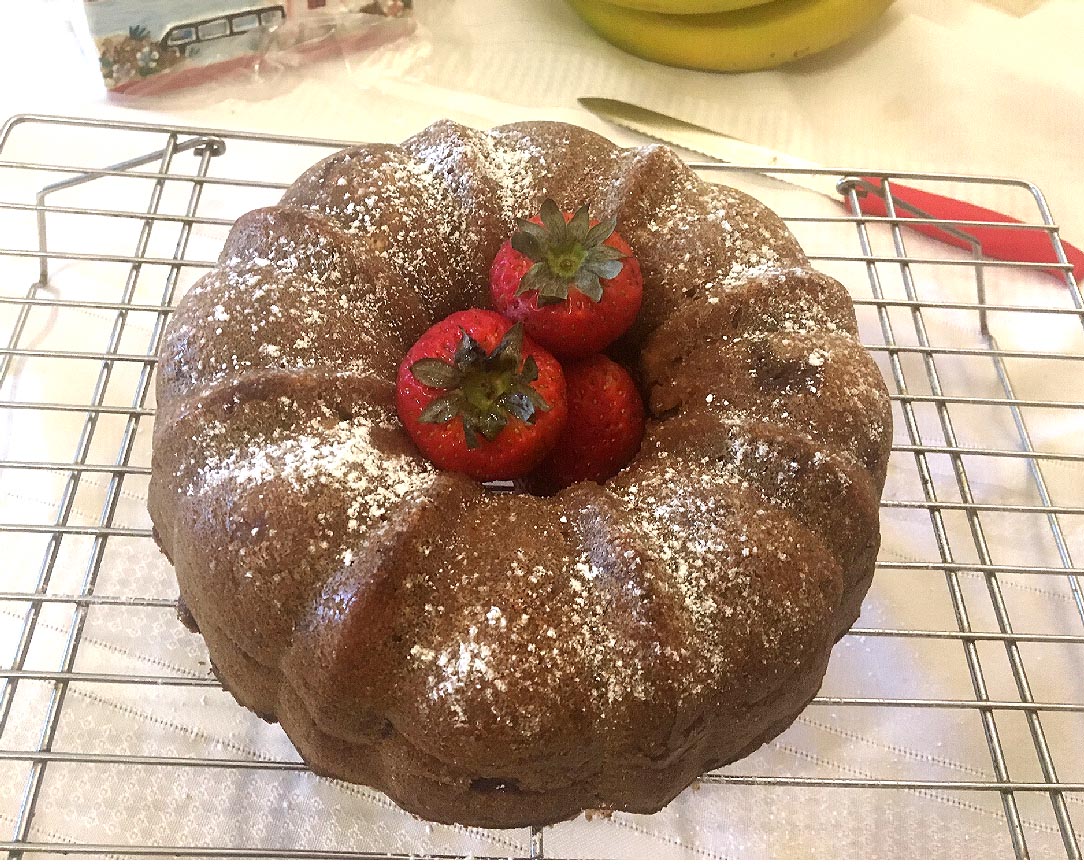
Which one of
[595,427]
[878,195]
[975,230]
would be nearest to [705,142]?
[878,195]

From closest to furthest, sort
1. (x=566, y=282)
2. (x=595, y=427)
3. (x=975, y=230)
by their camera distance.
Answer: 1. (x=566, y=282)
2. (x=595, y=427)
3. (x=975, y=230)

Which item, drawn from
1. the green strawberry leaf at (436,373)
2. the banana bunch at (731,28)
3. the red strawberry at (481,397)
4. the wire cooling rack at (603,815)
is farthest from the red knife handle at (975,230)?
the green strawberry leaf at (436,373)

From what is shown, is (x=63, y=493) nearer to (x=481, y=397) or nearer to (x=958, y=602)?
(x=481, y=397)

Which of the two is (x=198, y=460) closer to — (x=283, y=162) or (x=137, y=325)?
(x=137, y=325)

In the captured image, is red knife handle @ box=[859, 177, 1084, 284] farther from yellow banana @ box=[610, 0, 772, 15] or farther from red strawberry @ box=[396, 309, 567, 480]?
red strawberry @ box=[396, 309, 567, 480]

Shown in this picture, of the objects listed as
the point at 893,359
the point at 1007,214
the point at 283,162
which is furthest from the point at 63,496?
the point at 1007,214
